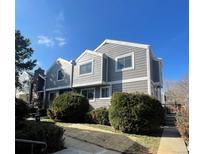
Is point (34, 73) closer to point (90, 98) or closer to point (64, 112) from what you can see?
point (90, 98)

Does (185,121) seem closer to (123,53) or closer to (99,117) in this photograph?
(99,117)

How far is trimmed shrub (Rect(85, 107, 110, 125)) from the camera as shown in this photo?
11312 mm

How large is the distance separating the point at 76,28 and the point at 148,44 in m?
6.73

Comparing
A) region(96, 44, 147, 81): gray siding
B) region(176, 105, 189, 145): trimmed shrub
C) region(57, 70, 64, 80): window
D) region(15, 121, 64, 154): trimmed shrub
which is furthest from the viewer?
region(57, 70, 64, 80): window

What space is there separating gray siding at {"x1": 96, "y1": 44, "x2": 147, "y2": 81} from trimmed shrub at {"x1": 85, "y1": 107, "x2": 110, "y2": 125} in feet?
10.8

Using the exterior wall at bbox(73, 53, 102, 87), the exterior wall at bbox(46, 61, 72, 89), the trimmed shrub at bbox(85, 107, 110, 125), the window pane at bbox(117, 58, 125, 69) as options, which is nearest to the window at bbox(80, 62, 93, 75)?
the exterior wall at bbox(73, 53, 102, 87)

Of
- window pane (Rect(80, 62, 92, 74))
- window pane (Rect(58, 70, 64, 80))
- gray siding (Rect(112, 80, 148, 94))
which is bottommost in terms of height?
gray siding (Rect(112, 80, 148, 94))

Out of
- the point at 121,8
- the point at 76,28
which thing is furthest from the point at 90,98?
the point at 121,8

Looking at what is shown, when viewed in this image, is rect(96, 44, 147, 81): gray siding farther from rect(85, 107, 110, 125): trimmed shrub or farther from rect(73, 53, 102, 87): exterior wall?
rect(85, 107, 110, 125): trimmed shrub

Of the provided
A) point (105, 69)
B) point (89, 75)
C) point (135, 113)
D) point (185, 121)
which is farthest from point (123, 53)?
point (185, 121)

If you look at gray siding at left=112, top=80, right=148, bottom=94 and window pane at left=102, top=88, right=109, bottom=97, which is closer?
gray siding at left=112, top=80, right=148, bottom=94

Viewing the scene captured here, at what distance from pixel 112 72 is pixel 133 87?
2.34 meters

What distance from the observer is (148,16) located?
24.6 ft
